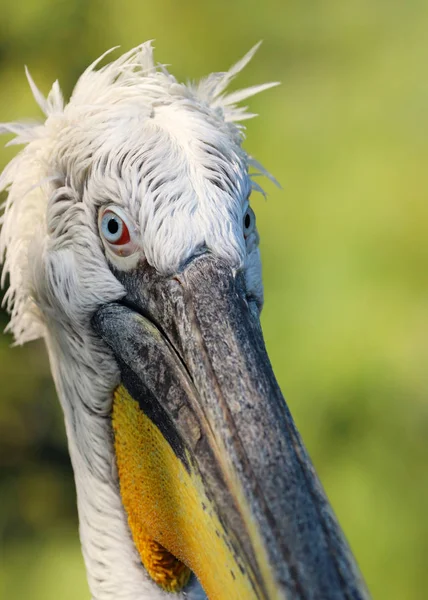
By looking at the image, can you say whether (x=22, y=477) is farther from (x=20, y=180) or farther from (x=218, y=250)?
(x=218, y=250)

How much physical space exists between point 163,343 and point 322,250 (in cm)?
344

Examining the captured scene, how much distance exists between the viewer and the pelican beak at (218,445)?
1.24 m

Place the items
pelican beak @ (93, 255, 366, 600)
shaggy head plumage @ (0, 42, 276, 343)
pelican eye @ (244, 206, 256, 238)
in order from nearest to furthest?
pelican beak @ (93, 255, 366, 600) < shaggy head plumage @ (0, 42, 276, 343) < pelican eye @ (244, 206, 256, 238)

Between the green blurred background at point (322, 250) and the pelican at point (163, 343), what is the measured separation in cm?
228

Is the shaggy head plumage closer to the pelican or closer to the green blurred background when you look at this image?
the pelican

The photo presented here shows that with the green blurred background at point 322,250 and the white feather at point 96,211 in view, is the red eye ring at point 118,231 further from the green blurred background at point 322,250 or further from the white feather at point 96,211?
the green blurred background at point 322,250

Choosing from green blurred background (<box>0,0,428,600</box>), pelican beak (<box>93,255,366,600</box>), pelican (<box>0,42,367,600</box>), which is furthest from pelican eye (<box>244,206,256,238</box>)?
green blurred background (<box>0,0,428,600</box>)

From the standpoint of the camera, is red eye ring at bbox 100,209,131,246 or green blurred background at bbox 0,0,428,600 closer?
red eye ring at bbox 100,209,131,246

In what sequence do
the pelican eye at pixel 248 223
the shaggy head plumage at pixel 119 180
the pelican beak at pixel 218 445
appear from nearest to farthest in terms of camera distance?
the pelican beak at pixel 218 445
the shaggy head plumage at pixel 119 180
the pelican eye at pixel 248 223

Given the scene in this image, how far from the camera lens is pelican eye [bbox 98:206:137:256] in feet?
4.81

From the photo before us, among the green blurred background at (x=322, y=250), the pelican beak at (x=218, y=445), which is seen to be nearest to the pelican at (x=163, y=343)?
the pelican beak at (x=218, y=445)

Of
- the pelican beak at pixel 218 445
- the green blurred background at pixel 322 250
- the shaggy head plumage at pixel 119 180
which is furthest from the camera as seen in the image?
the green blurred background at pixel 322 250

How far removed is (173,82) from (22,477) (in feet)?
12.3

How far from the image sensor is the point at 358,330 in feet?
14.9
